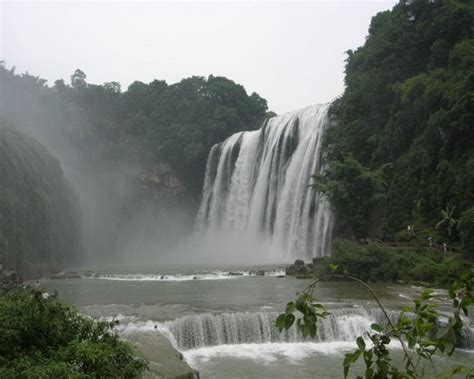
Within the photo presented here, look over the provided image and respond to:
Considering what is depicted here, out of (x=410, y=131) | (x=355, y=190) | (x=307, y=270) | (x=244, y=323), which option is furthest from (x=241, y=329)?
(x=410, y=131)

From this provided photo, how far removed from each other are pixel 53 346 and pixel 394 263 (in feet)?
61.3

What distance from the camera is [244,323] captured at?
13781 millimetres

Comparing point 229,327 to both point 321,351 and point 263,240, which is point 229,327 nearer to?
point 321,351

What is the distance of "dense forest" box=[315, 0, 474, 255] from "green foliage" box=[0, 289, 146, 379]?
58.8 ft

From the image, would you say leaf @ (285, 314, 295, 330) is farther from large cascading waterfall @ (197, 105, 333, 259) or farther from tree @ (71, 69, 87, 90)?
tree @ (71, 69, 87, 90)

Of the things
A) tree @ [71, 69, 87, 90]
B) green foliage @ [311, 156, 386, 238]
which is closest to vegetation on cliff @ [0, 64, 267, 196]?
tree @ [71, 69, 87, 90]

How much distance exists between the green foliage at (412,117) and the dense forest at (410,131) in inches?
2.2

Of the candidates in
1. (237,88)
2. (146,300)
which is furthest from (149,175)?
(146,300)

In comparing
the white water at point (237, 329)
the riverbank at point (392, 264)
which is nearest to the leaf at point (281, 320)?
the white water at point (237, 329)

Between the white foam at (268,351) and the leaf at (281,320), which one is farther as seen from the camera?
the white foam at (268,351)

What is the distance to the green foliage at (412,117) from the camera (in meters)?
24.0

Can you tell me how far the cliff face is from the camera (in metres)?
26.9

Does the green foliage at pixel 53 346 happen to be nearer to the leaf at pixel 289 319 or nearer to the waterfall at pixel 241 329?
the leaf at pixel 289 319

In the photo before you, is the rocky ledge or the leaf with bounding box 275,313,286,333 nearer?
the leaf with bounding box 275,313,286,333
